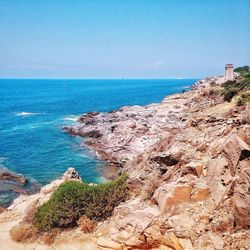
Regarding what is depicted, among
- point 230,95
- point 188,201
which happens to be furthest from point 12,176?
point 188,201

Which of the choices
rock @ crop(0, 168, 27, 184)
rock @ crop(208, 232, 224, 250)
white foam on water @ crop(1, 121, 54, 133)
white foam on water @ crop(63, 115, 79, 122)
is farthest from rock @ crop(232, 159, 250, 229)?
white foam on water @ crop(63, 115, 79, 122)

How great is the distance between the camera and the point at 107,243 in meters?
16.9

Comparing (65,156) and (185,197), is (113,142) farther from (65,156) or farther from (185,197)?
(185,197)

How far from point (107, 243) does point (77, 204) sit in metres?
3.73

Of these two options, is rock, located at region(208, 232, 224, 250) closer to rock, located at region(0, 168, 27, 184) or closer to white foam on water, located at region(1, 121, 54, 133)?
rock, located at region(0, 168, 27, 184)

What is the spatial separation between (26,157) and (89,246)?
106ft

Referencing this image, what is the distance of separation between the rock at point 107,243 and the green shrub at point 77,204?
2189mm

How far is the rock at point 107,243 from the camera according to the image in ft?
54.2

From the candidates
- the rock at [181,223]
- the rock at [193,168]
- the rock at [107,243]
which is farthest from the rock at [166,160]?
the rock at [107,243]

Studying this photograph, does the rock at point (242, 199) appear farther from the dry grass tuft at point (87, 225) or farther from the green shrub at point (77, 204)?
the dry grass tuft at point (87, 225)

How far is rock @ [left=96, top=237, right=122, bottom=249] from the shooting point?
54.2ft

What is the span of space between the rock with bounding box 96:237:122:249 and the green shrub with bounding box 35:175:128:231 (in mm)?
2189

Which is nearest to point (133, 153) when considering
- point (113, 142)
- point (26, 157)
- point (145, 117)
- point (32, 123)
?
point (113, 142)

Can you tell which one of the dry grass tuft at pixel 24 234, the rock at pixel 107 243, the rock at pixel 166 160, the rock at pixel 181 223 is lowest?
the dry grass tuft at pixel 24 234
